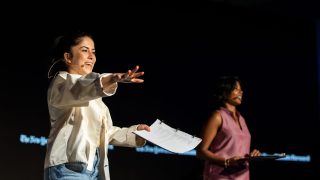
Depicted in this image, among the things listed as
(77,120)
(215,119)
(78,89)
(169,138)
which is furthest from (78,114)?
(215,119)

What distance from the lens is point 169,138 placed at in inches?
90.3

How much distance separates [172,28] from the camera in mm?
4844

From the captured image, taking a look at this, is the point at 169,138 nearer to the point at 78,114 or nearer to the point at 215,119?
the point at 78,114

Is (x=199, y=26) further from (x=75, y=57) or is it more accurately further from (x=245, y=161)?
(x=75, y=57)

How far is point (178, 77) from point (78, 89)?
296 cm

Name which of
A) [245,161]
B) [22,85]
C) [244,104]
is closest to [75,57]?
[245,161]

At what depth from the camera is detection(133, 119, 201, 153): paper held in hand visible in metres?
2.18

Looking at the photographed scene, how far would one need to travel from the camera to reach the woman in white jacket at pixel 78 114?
6.09ft

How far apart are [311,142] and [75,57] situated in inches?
160

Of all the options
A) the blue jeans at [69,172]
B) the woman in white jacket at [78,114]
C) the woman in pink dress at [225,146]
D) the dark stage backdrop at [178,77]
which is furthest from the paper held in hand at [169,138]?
the dark stage backdrop at [178,77]

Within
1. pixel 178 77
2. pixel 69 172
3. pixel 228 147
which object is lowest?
pixel 69 172

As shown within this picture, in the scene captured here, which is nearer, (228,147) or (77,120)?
(77,120)

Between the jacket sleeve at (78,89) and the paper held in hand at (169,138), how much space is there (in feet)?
1.20

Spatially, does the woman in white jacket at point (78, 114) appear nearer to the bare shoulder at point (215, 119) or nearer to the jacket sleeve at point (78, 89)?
the jacket sleeve at point (78, 89)
